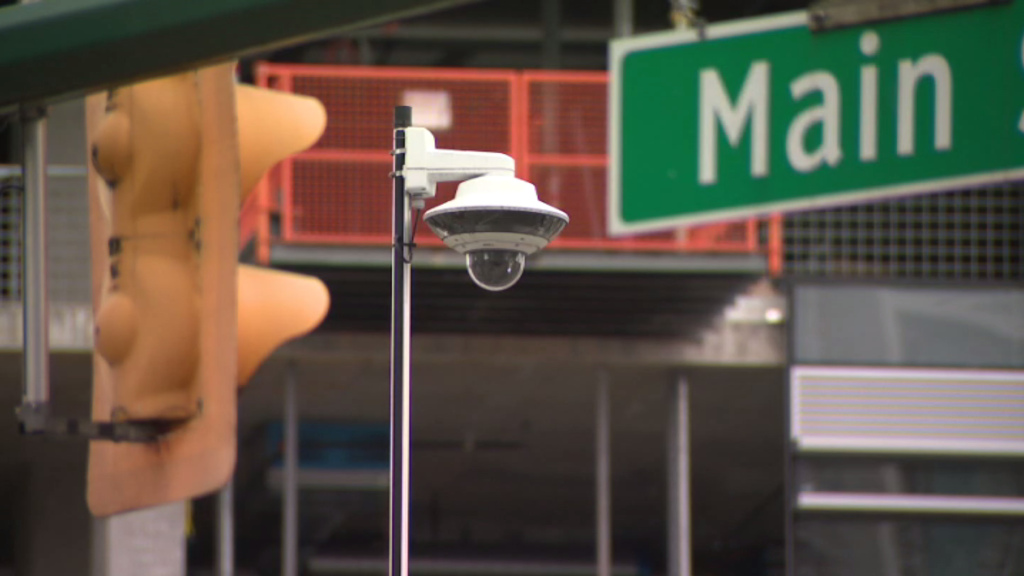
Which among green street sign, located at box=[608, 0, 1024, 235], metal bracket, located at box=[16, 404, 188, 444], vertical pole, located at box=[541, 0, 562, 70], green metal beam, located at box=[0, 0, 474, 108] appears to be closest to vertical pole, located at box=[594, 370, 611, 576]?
green street sign, located at box=[608, 0, 1024, 235]

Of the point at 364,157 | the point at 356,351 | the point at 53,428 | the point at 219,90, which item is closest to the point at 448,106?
the point at 364,157

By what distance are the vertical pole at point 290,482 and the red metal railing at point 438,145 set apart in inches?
66.4

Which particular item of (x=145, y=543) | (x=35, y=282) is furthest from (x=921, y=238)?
(x=35, y=282)

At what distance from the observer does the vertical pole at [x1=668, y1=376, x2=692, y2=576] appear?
53.7 ft

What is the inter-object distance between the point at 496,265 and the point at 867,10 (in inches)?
382

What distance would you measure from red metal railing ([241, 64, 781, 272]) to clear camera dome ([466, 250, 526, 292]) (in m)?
7.29

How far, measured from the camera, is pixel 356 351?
16.5 metres

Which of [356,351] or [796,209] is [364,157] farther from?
[796,209]

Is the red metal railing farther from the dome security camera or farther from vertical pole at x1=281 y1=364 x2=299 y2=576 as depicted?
the dome security camera

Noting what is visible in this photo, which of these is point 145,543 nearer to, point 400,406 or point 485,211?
point 400,406

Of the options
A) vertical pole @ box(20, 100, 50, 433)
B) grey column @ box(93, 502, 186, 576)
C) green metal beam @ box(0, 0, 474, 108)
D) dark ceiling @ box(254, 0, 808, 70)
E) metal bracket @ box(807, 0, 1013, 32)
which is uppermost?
dark ceiling @ box(254, 0, 808, 70)

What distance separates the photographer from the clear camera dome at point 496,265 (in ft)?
24.2

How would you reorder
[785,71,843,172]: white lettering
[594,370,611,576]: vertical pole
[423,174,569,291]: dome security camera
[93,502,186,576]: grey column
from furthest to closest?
[93,502,186,576]: grey column
[594,370,611,576]: vertical pole
[785,71,843,172]: white lettering
[423,174,569,291]: dome security camera

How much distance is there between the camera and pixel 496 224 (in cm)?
730
